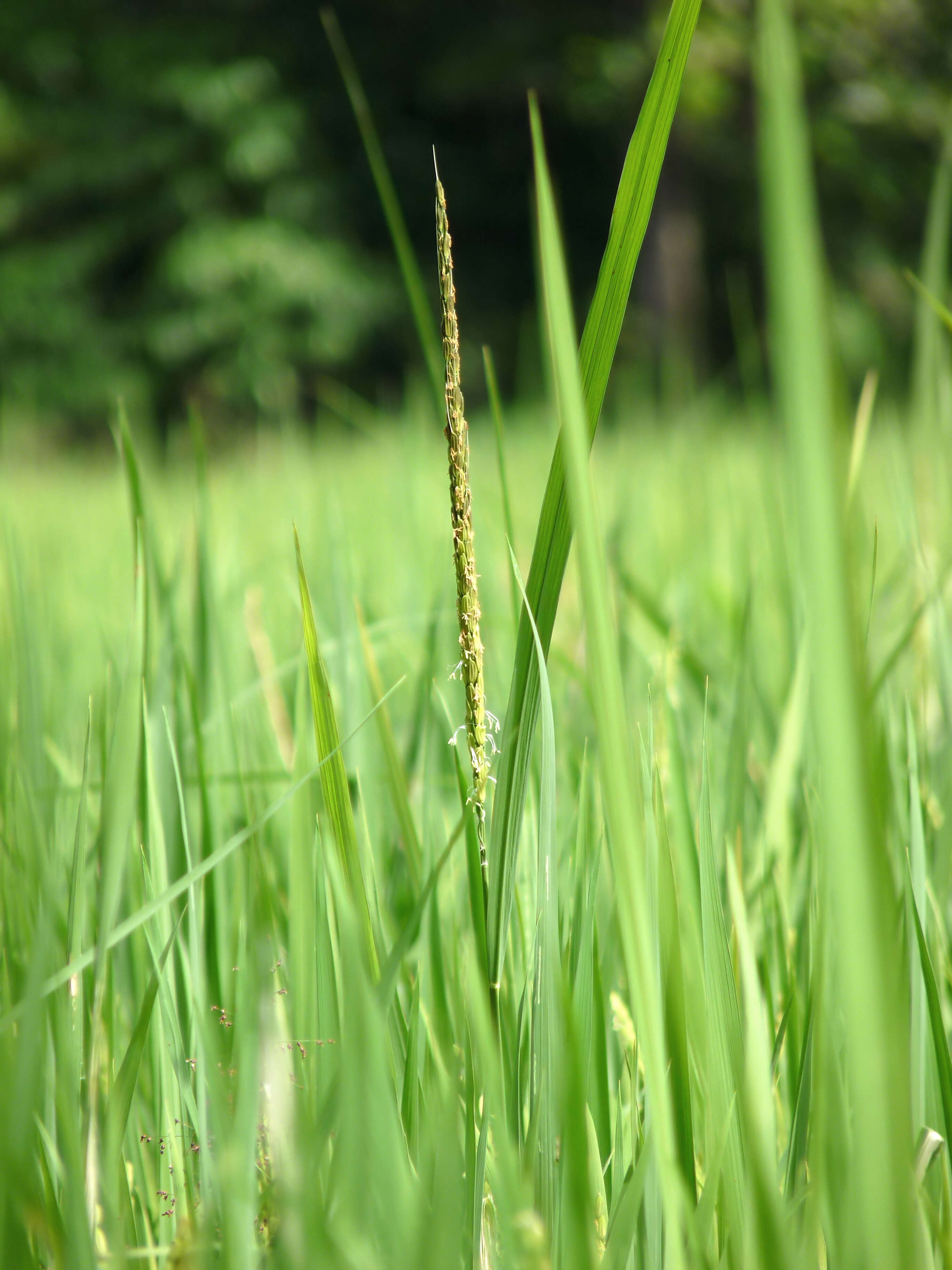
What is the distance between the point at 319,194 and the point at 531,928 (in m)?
8.01

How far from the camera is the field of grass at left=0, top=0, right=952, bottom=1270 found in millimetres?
111

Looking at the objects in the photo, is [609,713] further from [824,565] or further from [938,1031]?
[938,1031]

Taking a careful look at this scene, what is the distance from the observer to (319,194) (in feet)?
24.2

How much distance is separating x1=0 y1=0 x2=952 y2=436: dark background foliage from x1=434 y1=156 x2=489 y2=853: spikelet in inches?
232

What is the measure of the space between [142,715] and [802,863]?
10.6 inches

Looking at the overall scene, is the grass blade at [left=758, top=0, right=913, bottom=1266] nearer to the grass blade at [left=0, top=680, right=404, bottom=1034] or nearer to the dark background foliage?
the grass blade at [left=0, top=680, right=404, bottom=1034]

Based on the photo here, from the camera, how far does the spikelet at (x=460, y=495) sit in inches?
7.0

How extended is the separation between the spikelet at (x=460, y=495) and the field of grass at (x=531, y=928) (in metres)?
0.01

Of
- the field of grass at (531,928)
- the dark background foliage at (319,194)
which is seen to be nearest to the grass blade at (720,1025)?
the field of grass at (531,928)

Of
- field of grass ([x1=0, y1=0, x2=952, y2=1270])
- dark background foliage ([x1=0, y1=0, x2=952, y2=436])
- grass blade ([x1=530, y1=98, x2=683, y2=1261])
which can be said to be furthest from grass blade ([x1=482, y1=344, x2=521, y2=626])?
dark background foliage ([x1=0, y1=0, x2=952, y2=436])

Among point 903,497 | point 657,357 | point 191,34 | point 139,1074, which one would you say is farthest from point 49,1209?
point 191,34

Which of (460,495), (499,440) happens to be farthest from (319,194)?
(460,495)

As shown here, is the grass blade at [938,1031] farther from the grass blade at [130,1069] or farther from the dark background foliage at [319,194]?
the dark background foliage at [319,194]

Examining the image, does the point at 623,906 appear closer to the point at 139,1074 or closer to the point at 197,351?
the point at 139,1074
